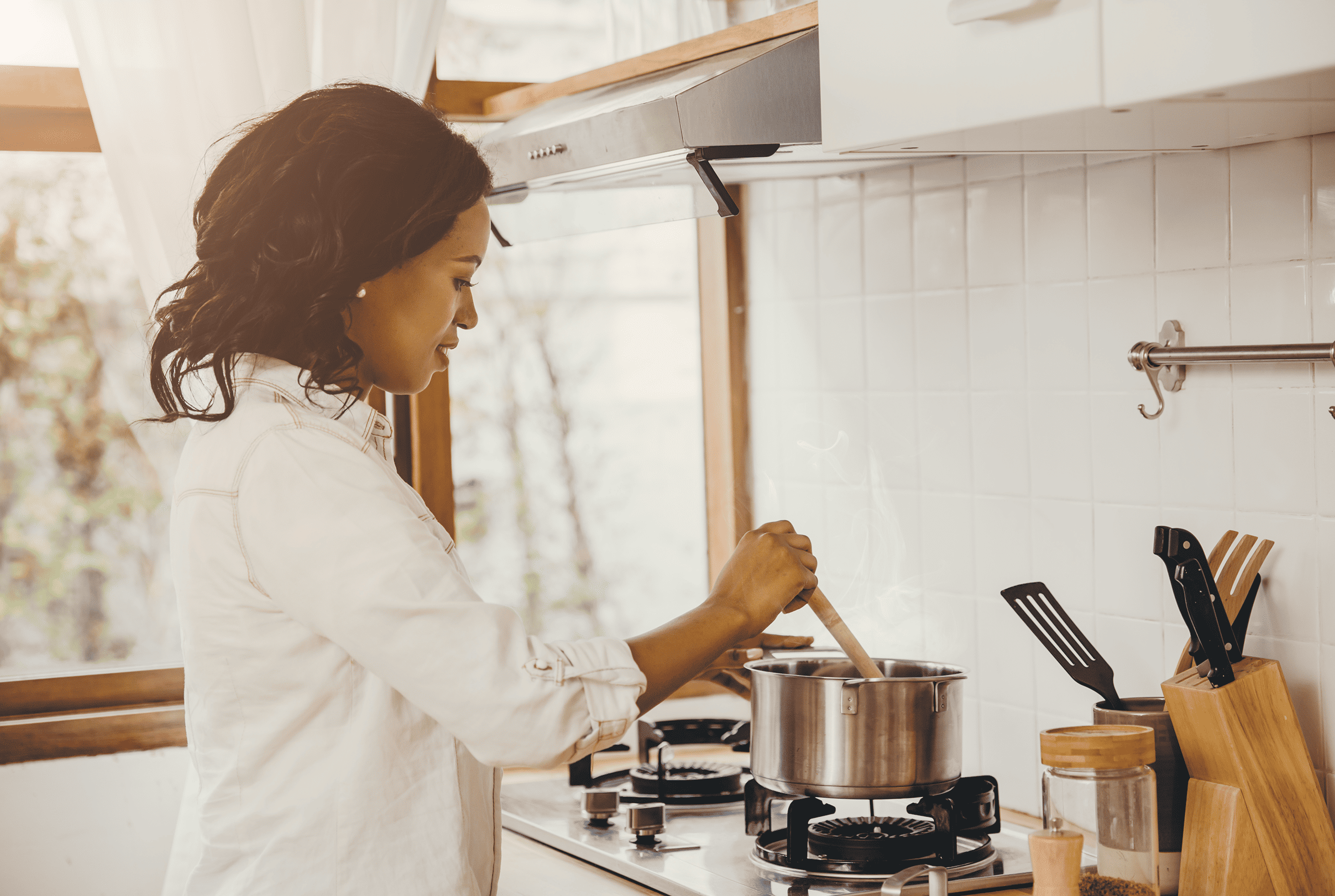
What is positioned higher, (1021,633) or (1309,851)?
(1021,633)

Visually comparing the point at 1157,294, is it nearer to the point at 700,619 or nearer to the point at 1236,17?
the point at 1236,17

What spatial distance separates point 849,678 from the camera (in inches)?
62.5

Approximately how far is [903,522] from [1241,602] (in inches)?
23.8

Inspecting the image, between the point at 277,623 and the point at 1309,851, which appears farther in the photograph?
the point at 1309,851

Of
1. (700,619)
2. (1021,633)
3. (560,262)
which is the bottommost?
(1021,633)

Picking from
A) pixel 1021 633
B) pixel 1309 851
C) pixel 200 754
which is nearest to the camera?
pixel 200 754

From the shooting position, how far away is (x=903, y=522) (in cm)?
196

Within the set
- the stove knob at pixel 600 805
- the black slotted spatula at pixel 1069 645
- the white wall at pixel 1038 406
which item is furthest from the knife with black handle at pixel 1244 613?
the stove knob at pixel 600 805

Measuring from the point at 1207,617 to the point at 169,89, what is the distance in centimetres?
146

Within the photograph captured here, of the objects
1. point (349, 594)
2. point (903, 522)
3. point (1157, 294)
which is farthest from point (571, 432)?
point (349, 594)

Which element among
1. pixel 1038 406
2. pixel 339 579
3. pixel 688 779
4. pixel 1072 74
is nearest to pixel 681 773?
pixel 688 779

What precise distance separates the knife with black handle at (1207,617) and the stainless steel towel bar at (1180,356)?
229 millimetres

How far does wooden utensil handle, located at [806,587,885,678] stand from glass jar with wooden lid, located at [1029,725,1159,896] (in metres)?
0.23

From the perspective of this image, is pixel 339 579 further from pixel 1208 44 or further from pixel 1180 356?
pixel 1180 356
